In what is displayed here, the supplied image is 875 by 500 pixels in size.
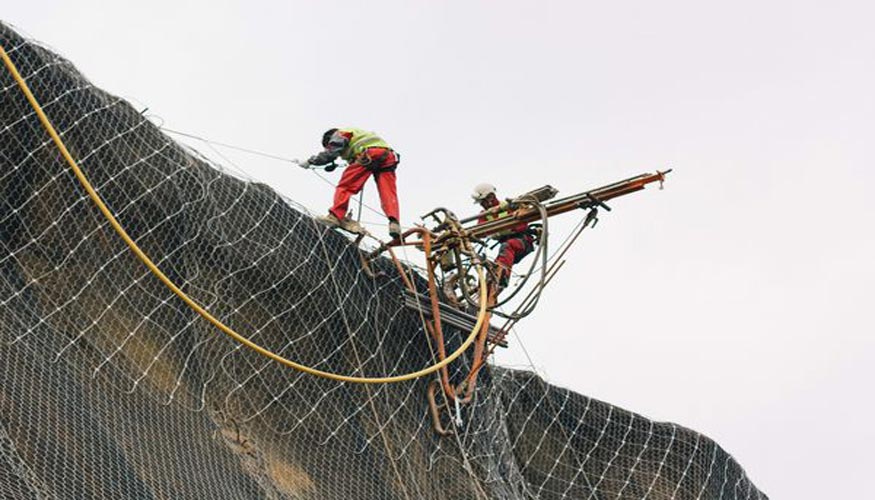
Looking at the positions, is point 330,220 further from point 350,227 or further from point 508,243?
point 508,243

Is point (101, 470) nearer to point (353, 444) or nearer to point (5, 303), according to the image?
point (5, 303)

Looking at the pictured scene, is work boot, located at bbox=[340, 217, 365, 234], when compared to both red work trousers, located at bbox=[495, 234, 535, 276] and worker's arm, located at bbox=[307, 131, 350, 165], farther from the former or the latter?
red work trousers, located at bbox=[495, 234, 535, 276]

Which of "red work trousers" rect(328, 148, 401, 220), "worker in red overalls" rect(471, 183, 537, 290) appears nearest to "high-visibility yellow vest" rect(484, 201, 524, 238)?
"worker in red overalls" rect(471, 183, 537, 290)

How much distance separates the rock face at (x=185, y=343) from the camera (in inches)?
375

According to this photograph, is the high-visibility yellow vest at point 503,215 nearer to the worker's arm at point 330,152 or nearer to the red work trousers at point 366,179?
the red work trousers at point 366,179

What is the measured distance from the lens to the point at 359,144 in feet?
41.1

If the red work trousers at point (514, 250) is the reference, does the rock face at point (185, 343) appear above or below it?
below

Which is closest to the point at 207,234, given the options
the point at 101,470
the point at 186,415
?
the point at 186,415

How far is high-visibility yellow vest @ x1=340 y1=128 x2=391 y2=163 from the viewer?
492 inches

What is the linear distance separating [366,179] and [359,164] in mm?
157

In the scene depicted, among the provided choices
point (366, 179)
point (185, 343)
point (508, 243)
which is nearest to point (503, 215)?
point (508, 243)

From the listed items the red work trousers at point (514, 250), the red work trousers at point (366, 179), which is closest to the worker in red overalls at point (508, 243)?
the red work trousers at point (514, 250)

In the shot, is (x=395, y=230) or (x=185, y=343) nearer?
(x=185, y=343)

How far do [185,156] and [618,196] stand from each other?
333 cm
